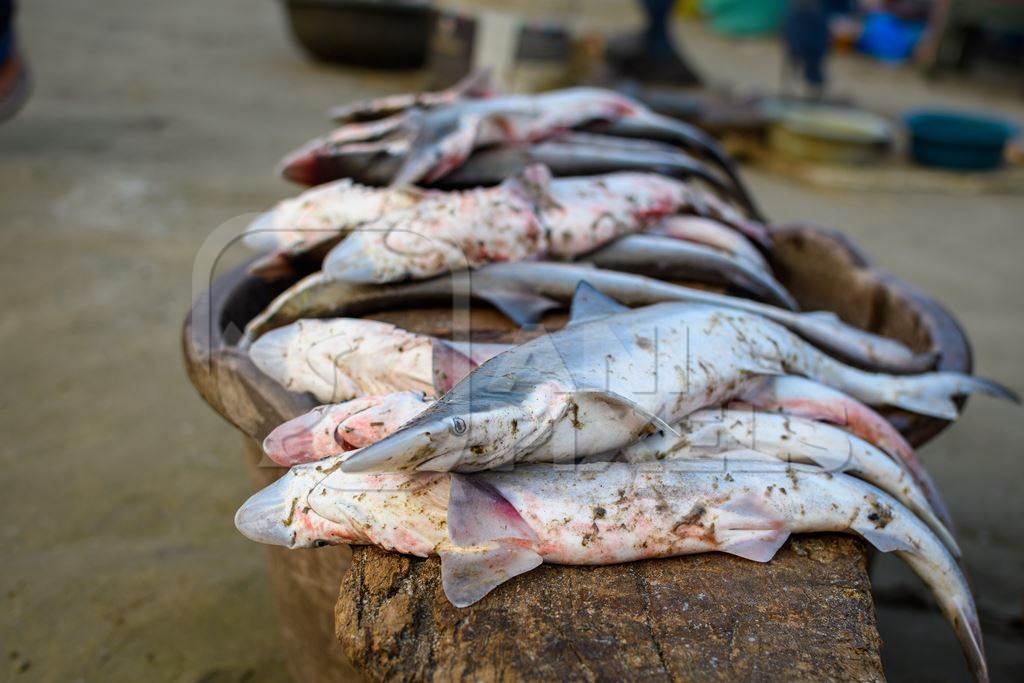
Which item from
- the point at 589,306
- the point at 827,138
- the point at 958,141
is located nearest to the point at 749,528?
the point at 589,306

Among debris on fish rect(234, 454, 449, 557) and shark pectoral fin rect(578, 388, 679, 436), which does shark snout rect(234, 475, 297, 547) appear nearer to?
debris on fish rect(234, 454, 449, 557)

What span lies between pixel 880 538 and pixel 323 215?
1600 mm

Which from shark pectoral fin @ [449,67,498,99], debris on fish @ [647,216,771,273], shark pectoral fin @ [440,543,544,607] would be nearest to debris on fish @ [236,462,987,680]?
shark pectoral fin @ [440,543,544,607]

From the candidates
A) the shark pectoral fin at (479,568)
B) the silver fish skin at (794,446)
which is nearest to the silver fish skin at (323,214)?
the silver fish skin at (794,446)

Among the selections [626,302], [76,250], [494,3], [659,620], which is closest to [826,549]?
[659,620]

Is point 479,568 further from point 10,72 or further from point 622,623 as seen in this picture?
point 10,72

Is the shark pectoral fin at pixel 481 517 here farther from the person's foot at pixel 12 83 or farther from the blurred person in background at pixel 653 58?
the blurred person in background at pixel 653 58

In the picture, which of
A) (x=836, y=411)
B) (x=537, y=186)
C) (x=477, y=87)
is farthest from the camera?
(x=477, y=87)

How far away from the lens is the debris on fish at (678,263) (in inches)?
95.5

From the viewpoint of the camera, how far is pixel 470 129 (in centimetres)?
266

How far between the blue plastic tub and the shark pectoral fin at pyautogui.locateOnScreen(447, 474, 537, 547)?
289 inches

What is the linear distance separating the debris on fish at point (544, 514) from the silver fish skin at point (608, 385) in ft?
0.24

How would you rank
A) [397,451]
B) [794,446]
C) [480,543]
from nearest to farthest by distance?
[397,451]
[480,543]
[794,446]

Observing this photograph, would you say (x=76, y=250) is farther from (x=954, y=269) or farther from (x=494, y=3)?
(x=494, y=3)
